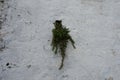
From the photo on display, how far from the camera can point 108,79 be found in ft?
10.4

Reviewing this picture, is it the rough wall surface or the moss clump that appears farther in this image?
the moss clump

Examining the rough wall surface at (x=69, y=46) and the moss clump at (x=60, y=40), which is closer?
the rough wall surface at (x=69, y=46)

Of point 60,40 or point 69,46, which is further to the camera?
point 69,46

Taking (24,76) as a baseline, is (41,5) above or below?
above

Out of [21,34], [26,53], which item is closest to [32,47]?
[26,53]

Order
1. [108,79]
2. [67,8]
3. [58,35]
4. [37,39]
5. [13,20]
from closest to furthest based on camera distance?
[108,79], [58,35], [37,39], [13,20], [67,8]

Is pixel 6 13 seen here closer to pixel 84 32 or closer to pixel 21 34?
pixel 21 34

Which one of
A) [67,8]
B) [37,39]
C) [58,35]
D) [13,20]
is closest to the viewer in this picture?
[58,35]

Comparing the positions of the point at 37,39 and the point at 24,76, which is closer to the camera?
the point at 24,76

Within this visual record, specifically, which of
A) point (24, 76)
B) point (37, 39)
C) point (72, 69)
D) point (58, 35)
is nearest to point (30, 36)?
point (37, 39)

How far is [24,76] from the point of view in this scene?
10.6 ft

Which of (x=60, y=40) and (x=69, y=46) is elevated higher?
(x=60, y=40)

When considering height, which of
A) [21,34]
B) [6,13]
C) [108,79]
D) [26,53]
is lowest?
[108,79]

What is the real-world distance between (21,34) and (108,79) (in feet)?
6.45
